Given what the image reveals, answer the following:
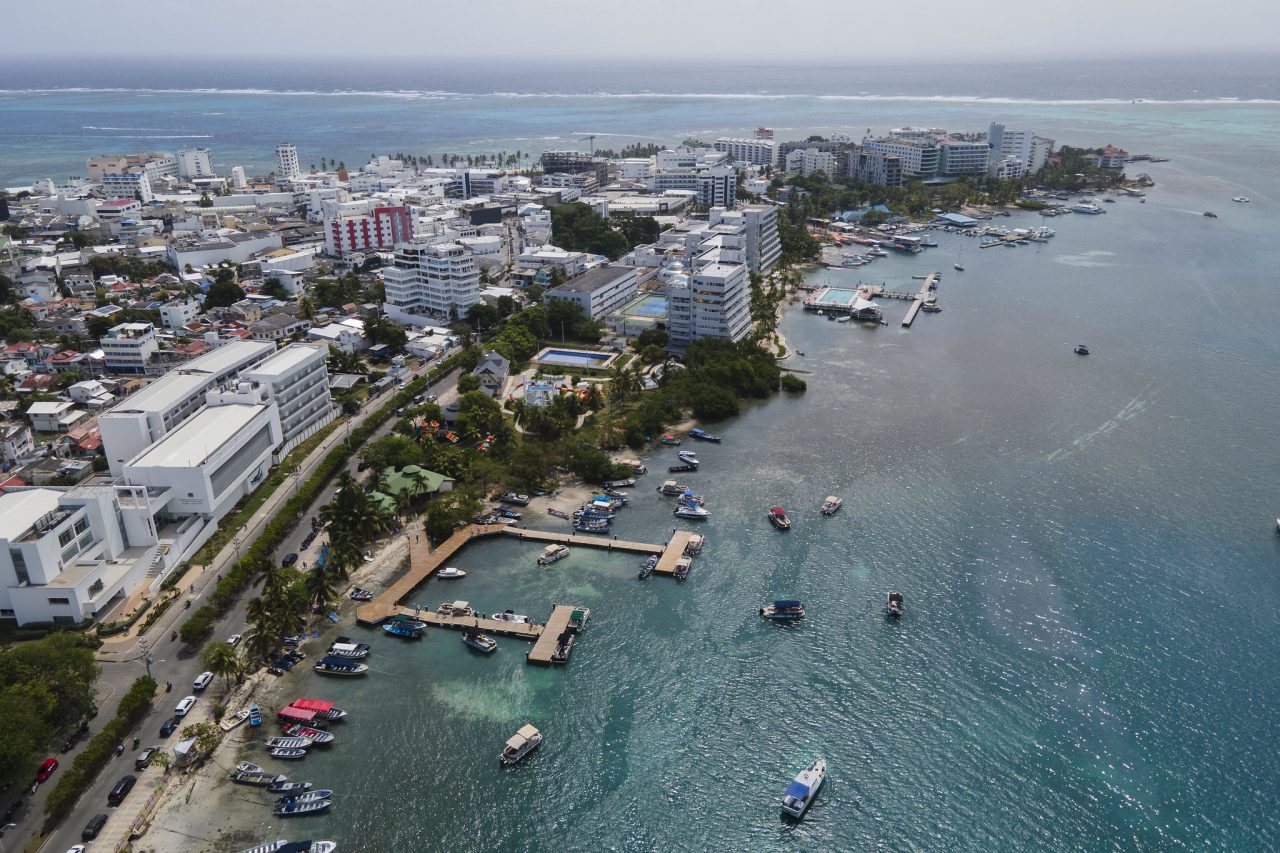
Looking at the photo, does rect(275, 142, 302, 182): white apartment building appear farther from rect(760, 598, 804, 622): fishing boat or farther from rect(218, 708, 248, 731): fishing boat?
rect(760, 598, 804, 622): fishing boat

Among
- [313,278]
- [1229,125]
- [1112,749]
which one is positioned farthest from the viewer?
[1229,125]

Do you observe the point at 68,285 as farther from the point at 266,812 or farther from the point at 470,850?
the point at 470,850

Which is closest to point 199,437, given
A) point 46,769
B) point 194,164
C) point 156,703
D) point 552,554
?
point 156,703

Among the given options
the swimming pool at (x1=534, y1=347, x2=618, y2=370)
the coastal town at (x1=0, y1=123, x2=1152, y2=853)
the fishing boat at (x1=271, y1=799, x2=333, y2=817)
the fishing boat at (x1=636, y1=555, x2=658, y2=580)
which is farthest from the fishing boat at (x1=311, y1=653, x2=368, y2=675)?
the swimming pool at (x1=534, y1=347, x2=618, y2=370)

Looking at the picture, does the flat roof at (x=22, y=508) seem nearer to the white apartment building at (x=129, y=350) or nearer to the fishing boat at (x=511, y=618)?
the fishing boat at (x=511, y=618)

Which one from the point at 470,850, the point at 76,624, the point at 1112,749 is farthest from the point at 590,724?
the point at 76,624

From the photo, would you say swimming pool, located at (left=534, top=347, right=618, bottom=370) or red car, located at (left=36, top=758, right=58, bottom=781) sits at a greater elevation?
swimming pool, located at (left=534, top=347, right=618, bottom=370)
